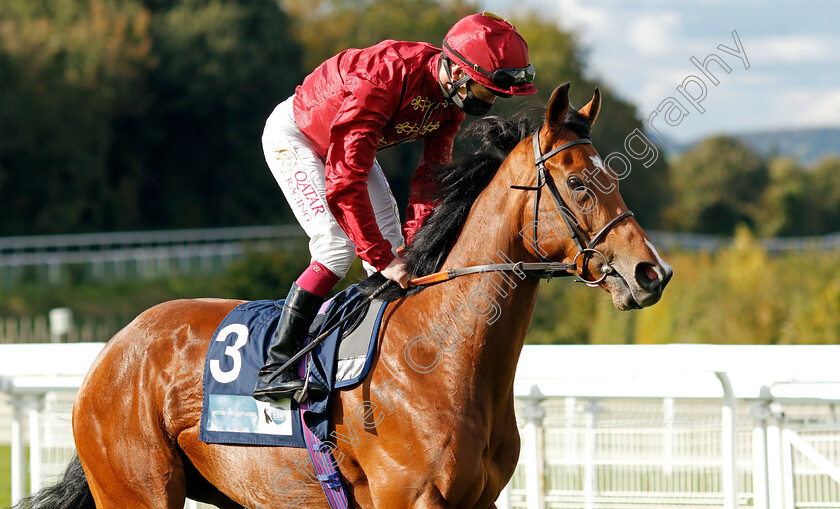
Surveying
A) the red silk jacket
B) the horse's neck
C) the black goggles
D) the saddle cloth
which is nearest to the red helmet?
the black goggles

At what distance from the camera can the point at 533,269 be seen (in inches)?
110

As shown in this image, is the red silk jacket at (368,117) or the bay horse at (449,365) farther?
the red silk jacket at (368,117)

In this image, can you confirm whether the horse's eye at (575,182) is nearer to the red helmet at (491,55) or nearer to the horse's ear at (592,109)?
the horse's ear at (592,109)

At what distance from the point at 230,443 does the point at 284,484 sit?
0.23 m

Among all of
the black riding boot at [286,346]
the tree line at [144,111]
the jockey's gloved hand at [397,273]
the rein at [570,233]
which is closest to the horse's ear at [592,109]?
the rein at [570,233]

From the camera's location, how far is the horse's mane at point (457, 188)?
3.04 meters

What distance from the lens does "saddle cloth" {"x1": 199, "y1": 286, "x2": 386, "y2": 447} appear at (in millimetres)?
2963

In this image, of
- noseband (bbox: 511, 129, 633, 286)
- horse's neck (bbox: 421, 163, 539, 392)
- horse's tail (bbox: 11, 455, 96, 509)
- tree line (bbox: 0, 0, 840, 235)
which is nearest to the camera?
noseband (bbox: 511, 129, 633, 286)

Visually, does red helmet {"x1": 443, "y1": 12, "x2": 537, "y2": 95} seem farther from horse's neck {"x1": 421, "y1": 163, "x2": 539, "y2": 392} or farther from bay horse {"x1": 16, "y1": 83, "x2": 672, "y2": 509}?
horse's neck {"x1": 421, "y1": 163, "x2": 539, "y2": 392}

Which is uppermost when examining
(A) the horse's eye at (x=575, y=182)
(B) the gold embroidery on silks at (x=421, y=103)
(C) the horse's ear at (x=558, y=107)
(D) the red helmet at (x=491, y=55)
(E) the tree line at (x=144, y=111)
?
(E) the tree line at (x=144, y=111)

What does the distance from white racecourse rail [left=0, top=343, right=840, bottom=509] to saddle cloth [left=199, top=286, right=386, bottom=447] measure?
112 cm

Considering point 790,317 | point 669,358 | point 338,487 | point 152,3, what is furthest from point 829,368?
point 152,3

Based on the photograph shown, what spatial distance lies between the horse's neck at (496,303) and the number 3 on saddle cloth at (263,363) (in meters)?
0.29

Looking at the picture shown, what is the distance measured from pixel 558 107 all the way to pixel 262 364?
4.10 feet
